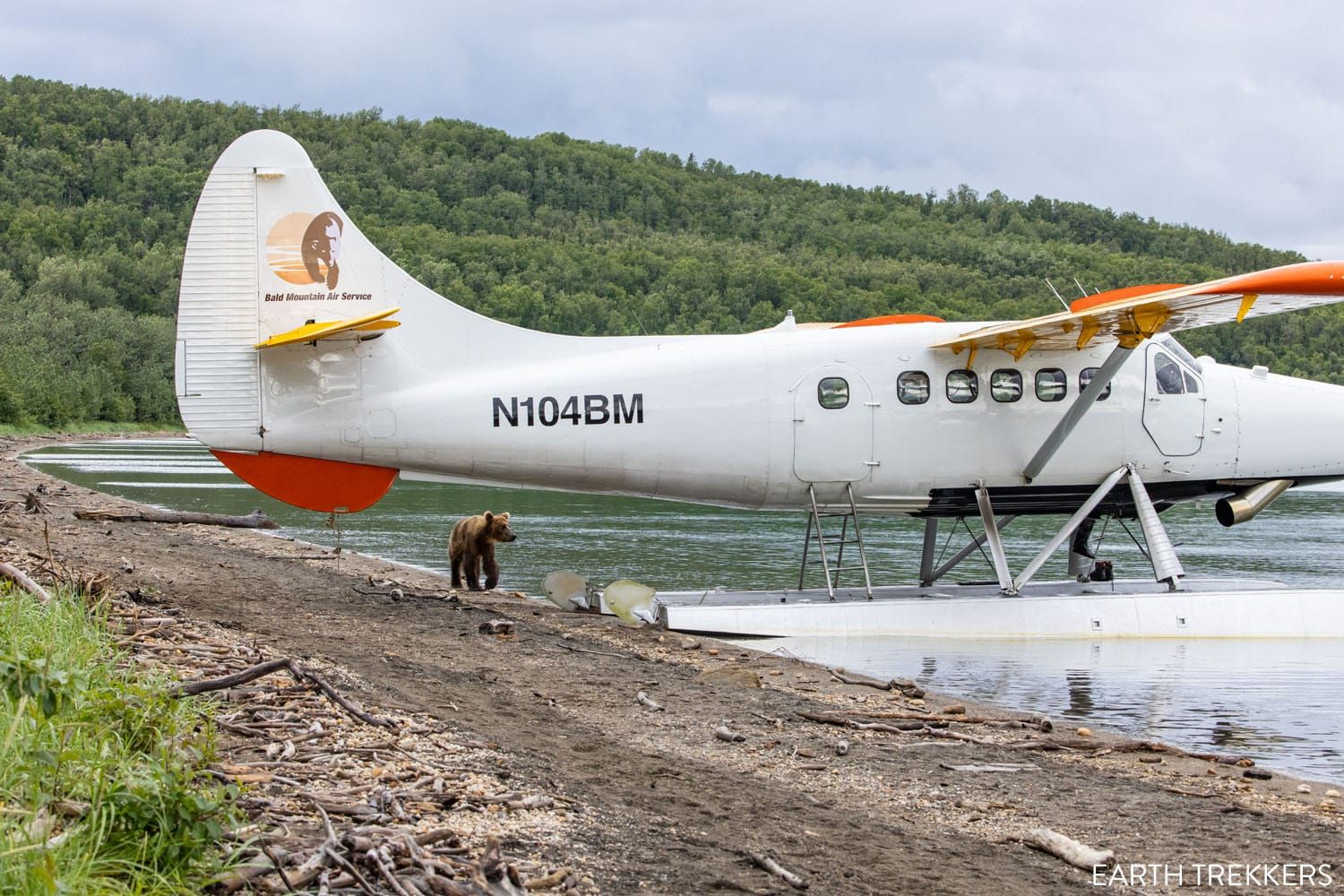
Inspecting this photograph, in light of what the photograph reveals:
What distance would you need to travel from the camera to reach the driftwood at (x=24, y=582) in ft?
21.9

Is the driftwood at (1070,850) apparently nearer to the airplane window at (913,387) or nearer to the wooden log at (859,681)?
the wooden log at (859,681)

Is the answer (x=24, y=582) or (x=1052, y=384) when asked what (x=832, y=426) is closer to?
(x=1052, y=384)

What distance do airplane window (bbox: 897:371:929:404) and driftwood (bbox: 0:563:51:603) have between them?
834 centimetres

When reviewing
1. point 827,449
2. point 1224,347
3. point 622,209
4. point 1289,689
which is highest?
point 622,209

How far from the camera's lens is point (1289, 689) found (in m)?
10.3

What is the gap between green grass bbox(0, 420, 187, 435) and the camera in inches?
2472

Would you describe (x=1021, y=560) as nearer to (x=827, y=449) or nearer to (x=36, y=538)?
(x=827, y=449)

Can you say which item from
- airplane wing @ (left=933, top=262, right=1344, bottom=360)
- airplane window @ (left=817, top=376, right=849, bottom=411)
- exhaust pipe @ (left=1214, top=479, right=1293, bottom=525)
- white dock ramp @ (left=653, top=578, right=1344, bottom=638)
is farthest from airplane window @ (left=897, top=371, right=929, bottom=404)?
exhaust pipe @ (left=1214, top=479, right=1293, bottom=525)

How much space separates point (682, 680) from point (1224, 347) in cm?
5057

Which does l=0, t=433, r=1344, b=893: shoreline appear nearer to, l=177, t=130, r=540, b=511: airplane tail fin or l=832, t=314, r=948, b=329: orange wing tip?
l=177, t=130, r=540, b=511: airplane tail fin

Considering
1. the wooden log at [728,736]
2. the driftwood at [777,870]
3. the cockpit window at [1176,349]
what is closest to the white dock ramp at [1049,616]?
the cockpit window at [1176,349]

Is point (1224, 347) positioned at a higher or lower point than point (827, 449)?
higher

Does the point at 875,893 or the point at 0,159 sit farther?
the point at 0,159

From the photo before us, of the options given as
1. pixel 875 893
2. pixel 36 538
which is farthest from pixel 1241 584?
pixel 36 538
